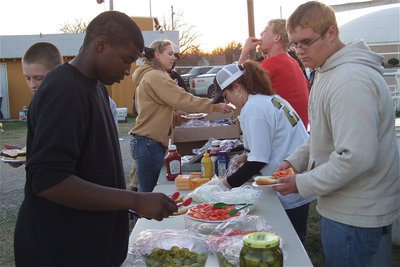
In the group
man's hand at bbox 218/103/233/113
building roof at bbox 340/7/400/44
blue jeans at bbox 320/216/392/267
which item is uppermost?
building roof at bbox 340/7/400/44

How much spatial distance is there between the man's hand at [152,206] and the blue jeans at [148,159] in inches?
105

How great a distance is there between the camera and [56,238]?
56.2 inches

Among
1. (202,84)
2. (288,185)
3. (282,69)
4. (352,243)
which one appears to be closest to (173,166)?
(282,69)

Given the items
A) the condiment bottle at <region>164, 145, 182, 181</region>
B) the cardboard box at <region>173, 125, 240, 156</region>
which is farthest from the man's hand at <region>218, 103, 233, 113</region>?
the condiment bottle at <region>164, 145, 182, 181</region>

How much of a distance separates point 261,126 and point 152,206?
4.22 ft

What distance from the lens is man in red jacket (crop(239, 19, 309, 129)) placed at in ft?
12.1

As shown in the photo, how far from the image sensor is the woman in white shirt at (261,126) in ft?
8.49

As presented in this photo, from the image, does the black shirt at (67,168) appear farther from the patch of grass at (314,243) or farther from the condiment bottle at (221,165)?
the patch of grass at (314,243)

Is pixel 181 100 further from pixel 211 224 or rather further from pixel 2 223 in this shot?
pixel 2 223

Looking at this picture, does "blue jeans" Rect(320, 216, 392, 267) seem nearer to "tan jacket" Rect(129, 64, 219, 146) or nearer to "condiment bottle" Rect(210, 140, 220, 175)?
"condiment bottle" Rect(210, 140, 220, 175)

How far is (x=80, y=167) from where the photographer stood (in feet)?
4.66

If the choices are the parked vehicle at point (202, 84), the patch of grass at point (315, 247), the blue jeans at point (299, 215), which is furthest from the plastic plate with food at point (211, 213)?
the parked vehicle at point (202, 84)

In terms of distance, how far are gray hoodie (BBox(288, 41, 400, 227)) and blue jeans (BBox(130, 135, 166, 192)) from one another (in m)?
2.30

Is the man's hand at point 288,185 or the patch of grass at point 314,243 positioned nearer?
the man's hand at point 288,185
